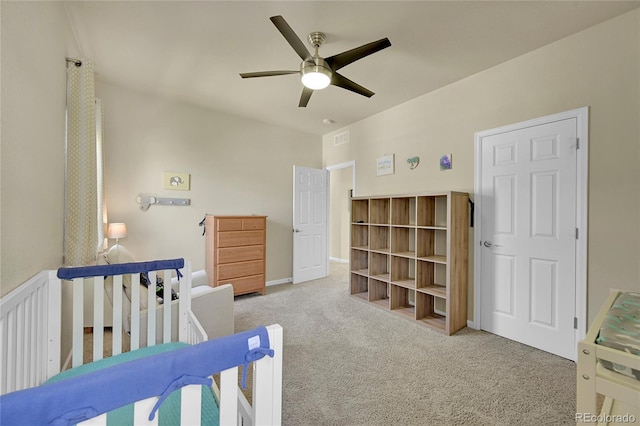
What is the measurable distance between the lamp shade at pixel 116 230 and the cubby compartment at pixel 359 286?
2924mm

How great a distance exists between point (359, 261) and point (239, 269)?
1716mm

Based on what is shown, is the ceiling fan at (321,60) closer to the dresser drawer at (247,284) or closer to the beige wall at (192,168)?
the beige wall at (192,168)

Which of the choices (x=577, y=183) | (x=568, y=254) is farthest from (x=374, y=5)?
(x=568, y=254)

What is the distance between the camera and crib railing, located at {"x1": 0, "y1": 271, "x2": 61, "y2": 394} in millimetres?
994

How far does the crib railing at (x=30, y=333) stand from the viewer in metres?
0.99

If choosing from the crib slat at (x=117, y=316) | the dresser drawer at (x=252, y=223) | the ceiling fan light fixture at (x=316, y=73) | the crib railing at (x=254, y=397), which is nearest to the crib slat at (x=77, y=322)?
the crib slat at (x=117, y=316)

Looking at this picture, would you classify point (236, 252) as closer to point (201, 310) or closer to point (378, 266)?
point (201, 310)

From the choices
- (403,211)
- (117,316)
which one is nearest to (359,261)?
(403,211)

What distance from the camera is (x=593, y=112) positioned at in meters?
2.14

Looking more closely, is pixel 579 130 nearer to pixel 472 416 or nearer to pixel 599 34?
pixel 599 34

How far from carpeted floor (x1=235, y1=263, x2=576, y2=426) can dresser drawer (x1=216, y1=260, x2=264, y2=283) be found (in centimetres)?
65

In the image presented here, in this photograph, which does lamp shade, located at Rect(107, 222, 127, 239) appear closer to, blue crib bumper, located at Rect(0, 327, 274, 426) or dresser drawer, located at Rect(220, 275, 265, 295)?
dresser drawer, located at Rect(220, 275, 265, 295)

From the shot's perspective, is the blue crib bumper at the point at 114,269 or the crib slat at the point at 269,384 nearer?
the crib slat at the point at 269,384
